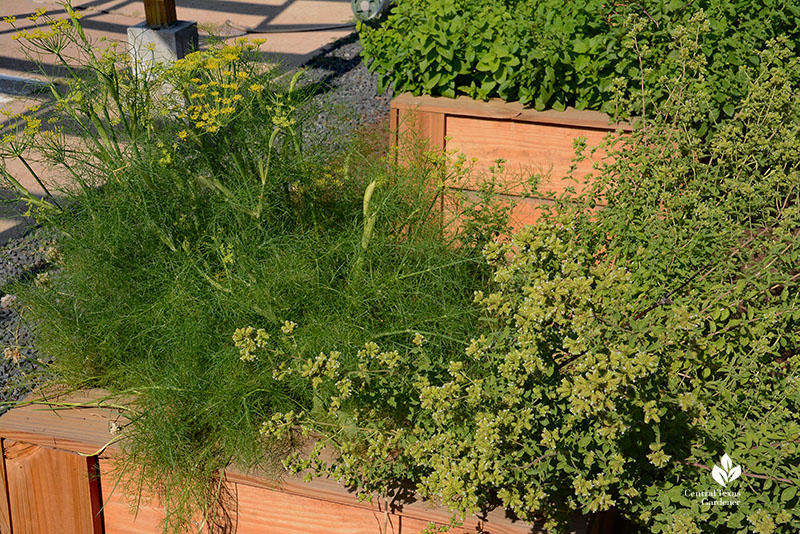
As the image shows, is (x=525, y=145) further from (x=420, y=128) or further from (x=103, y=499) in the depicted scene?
(x=103, y=499)

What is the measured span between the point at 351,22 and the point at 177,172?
21.4 ft

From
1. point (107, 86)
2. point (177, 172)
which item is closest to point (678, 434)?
point (177, 172)

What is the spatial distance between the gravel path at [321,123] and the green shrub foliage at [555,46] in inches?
17.9

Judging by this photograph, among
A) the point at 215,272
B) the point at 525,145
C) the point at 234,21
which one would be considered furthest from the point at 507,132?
the point at 234,21

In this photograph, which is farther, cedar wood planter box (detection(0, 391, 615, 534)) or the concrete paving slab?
the concrete paving slab

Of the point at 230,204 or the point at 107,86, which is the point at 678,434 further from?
the point at 107,86

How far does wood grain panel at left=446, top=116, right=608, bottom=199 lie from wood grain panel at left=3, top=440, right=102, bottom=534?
2.20m

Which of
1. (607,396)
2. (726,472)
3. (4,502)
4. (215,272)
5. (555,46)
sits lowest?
(4,502)

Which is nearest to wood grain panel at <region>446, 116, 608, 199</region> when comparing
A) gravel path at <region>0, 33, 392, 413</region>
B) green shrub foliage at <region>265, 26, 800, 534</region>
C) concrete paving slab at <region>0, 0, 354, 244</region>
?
gravel path at <region>0, 33, 392, 413</region>

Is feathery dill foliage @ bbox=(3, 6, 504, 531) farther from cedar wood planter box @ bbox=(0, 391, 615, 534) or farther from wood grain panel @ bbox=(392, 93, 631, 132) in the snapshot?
wood grain panel @ bbox=(392, 93, 631, 132)

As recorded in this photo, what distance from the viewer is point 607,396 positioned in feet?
5.75

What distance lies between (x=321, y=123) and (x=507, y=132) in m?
2.18

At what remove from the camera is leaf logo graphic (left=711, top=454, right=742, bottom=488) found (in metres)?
1.92

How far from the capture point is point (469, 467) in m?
1.85
